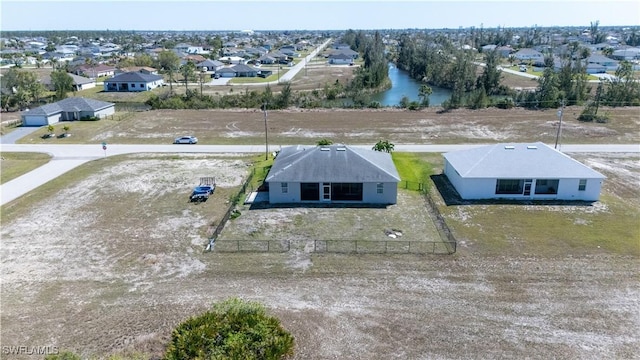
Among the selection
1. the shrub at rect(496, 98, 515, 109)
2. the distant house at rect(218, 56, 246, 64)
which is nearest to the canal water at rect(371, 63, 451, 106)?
the shrub at rect(496, 98, 515, 109)

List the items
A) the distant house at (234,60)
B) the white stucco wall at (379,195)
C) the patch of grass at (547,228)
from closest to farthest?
1. the patch of grass at (547,228)
2. the white stucco wall at (379,195)
3. the distant house at (234,60)

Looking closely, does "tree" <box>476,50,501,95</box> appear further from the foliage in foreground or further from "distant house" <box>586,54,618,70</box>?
the foliage in foreground

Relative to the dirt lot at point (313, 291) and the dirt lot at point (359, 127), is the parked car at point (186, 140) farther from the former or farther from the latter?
the dirt lot at point (313, 291)

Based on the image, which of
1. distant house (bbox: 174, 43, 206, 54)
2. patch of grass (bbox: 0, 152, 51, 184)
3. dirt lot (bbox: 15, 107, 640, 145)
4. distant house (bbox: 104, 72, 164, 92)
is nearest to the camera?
patch of grass (bbox: 0, 152, 51, 184)

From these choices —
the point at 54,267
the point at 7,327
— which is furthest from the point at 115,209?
the point at 7,327

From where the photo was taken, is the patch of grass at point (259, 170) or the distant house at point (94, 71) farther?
the distant house at point (94, 71)

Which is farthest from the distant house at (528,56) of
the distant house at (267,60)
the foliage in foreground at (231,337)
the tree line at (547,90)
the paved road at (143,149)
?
the foliage in foreground at (231,337)

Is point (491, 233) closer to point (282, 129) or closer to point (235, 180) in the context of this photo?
point (235, 180)
